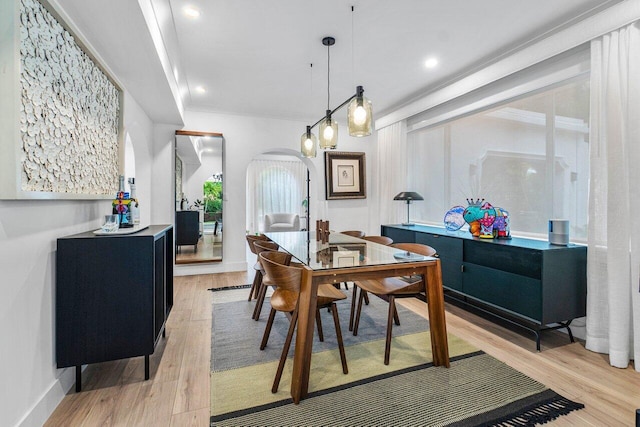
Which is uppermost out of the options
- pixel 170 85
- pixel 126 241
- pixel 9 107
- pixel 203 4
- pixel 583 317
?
pixel 203 4

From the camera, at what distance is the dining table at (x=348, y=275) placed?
1.75 meters

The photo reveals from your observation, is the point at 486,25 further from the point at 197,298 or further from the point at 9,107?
the point at 197,298

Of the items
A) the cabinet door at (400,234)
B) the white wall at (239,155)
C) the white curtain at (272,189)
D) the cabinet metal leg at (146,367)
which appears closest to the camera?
the cabinet metal leg at (146,367)

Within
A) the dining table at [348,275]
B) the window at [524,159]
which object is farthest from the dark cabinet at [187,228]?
the window at [524,159]

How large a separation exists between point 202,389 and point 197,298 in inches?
74.7

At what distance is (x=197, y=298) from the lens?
144 inches

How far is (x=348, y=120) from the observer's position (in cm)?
239

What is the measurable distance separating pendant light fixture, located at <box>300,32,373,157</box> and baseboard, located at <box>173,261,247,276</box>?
8.33 feet

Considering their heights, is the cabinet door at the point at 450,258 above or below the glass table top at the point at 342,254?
below

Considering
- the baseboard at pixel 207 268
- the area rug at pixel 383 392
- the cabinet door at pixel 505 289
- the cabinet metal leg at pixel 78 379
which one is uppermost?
the cabinet door at pixel 505 289

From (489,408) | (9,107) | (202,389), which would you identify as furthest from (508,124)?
(9,107)

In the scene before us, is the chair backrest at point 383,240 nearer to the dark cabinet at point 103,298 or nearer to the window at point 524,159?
the window at point 524,159

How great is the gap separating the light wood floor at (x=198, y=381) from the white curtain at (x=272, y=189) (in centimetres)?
654

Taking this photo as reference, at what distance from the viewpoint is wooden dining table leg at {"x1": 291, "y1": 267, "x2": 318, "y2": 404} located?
1.74m
